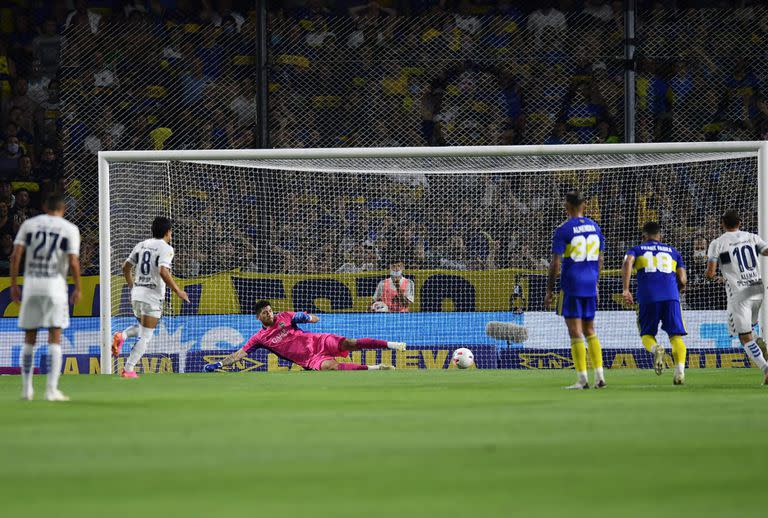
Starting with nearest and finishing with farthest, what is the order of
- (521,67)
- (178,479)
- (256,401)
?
(178,479), (256,401), (521,67)

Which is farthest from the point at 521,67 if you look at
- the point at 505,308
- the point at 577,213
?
the point at 577,213

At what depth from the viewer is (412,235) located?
60.7 ft

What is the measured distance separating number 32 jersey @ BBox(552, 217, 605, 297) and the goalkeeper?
5.06 m

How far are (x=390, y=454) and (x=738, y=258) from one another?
26.9 feet

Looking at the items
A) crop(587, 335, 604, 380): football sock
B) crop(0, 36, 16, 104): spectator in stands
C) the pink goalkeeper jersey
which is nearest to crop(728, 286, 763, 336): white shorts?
crop(587, 335, 604, 380): football sock

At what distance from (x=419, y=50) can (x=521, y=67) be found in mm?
1859

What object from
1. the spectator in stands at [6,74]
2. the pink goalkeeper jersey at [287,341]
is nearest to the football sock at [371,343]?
the pink goalkeeper jersey at [287,341]

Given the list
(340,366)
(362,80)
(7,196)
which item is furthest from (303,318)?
(7,196)

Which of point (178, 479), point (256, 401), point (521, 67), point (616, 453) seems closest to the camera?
point (178, 479)

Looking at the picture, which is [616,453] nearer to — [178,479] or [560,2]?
[178,479]

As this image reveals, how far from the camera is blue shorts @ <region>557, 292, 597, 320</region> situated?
12.0 metres

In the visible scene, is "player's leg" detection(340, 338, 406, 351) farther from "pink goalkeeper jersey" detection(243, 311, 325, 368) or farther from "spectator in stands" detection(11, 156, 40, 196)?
"spectator in stands" detection(11, 156, 40, 196)

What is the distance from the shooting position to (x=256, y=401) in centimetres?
1062

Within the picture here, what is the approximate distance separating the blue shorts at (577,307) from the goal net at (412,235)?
17.0ft
